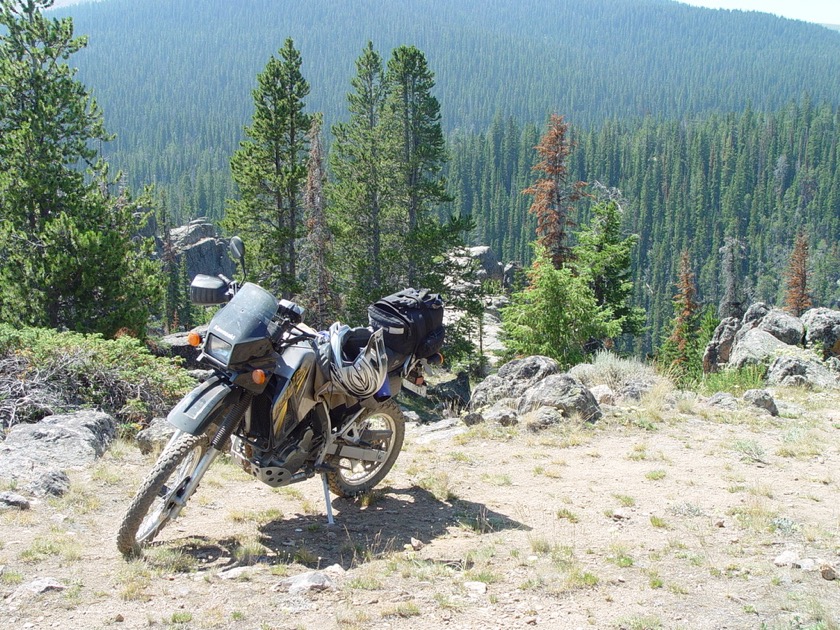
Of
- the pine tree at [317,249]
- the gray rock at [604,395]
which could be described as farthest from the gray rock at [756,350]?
the pine tree at [317,249]

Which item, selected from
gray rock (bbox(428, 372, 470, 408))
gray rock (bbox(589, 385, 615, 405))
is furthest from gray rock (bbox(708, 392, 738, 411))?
gray rock (bbox(428, 372, 470, 408))

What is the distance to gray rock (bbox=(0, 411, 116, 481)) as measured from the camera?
6.26m

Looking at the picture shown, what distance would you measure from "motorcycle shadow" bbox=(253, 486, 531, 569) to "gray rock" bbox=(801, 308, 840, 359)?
37.1 ft

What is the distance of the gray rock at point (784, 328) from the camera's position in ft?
52.6

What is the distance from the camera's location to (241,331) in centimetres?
479

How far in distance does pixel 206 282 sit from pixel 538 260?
63.3 ft

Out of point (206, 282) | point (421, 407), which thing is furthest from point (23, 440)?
point (421, 407)

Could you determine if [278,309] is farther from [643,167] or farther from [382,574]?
[643,167]

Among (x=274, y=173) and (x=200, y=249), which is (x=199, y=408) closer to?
(x=274, y=173)

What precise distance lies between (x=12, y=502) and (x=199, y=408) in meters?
1.83

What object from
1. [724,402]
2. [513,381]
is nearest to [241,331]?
[513,381]

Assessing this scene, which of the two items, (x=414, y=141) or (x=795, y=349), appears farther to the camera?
(x=414, y=141)

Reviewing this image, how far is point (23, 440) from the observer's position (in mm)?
6953

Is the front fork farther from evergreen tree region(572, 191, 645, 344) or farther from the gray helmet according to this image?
evergreen tree region(572, 191, 645, 344)
